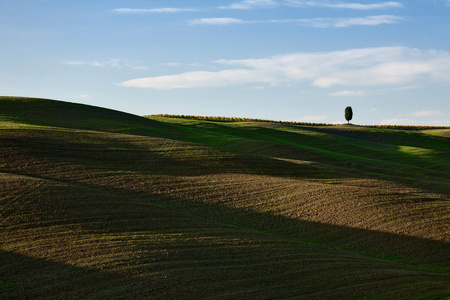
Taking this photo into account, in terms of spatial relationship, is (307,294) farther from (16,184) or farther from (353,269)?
(16,184)

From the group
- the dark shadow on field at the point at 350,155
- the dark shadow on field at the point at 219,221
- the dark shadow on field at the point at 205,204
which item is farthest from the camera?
the dark shadow on field at the point at 350,155

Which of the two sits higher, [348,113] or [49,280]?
[348,113]

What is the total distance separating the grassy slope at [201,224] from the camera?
12.7 meters

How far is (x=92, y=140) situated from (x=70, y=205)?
13.0 meters

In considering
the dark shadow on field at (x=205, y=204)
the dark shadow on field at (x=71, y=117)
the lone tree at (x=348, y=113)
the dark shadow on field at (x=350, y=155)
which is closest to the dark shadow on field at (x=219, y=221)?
the dark shadow on field at (x=205, y=204)

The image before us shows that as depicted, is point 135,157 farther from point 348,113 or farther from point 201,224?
point 348,113

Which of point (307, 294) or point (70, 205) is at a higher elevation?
point (70, 205)

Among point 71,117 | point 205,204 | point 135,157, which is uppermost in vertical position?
point 71,117

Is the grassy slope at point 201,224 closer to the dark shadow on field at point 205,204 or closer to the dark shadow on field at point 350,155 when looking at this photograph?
the dark shadow on field at point 205,204

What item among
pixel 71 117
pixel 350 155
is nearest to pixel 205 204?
pixel 350 155

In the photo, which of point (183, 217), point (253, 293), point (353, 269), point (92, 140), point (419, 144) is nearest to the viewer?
point (253, 293)

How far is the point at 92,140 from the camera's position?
30.0m

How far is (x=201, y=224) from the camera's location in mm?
17375

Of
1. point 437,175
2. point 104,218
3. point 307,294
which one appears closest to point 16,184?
point 104,218
